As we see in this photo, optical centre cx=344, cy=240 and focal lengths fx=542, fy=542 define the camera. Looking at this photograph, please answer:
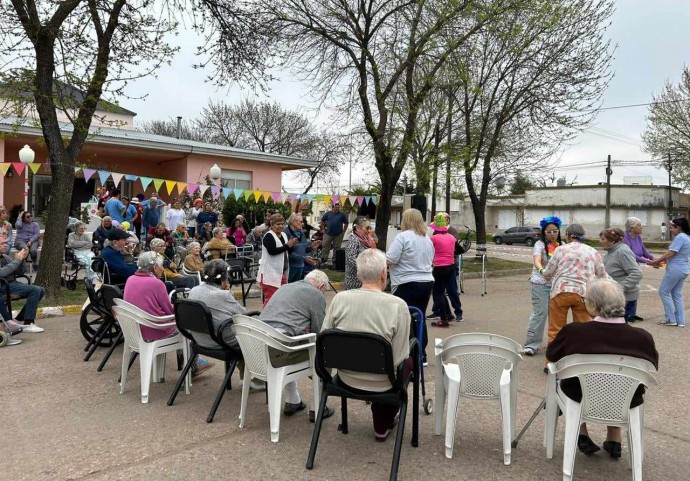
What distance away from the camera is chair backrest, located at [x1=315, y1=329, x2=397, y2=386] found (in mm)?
3273

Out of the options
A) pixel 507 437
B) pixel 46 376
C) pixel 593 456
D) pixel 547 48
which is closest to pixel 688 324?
pixel 593 456

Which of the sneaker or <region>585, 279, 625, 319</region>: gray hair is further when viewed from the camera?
the sneaker

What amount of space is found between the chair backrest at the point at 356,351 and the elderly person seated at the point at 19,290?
523 centimetres

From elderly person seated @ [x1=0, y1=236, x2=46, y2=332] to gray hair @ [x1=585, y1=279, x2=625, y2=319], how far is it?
258 inches

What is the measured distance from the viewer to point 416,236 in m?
6.14

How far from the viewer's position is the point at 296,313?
165 inches

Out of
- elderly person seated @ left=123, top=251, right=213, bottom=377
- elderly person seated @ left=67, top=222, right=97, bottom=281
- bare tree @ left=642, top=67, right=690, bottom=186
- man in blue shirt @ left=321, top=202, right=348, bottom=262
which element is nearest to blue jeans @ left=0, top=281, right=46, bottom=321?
elderly person seated @ left=123, top=251, right=213, bottom=377

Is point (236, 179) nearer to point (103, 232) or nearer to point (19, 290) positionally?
point (103, 232)

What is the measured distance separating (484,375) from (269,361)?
150cm

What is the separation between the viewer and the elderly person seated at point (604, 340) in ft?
10.7

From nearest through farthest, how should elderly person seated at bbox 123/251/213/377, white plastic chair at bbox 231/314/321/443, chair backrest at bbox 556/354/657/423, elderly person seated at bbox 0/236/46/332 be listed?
chair backrest at bbox 556/354/657/423, white plastic chair at bbox 231/314/321/443, elderly person seated at bbox 123/251/213/377, elderly person seated at bbox 0/236/46/332

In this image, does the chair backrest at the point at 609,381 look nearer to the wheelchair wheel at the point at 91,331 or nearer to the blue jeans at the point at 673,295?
the wheelchair wheel at the point at 91,331

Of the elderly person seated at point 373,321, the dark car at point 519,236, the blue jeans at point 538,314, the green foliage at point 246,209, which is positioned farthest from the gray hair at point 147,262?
the dark car at point 519,236

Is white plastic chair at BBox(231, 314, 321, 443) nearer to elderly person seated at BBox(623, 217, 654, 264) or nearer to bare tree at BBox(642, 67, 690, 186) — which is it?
elderly person seated at BBox(623, 217, 654, 264)
